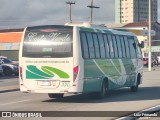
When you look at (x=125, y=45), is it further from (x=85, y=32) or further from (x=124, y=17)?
(x=124, y=17)

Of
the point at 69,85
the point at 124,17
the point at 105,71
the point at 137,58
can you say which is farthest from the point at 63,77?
the point at 124,17

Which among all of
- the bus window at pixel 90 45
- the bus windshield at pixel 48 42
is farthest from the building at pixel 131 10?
the bus windshield at pixel 48 42

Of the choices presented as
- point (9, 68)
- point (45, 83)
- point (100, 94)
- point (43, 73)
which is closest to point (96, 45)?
point (100, 94)

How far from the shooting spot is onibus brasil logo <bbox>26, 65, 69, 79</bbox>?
18.7 metres

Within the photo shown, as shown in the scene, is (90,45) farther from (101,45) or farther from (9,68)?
(9,68)

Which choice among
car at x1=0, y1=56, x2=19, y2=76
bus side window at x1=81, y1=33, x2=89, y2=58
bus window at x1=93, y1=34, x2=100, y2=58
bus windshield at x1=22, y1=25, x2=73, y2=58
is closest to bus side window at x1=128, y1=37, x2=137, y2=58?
bus window at x1=93, y1=34, x2=100, y2=58

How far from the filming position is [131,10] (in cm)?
17450

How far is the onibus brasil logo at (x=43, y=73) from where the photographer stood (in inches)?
734

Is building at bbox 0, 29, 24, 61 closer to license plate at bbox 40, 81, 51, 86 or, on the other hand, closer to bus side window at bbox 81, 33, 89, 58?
bus side window at bbox 81, 33, 89, 58

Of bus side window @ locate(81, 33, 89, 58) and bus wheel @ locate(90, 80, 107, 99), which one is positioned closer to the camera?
bus side window @ locate(81, 33, 89, 58)

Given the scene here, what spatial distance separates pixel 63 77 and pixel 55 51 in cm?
101

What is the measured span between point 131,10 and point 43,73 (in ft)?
517

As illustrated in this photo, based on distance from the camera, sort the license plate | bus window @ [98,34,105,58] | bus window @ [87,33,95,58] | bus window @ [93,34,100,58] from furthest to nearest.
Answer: bus window @ [98,34,105,58], bus window @ [93,34,100,58], bus window @ [87,33,95,58], the license plate

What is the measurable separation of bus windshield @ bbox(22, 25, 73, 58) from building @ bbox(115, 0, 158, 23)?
5802 inches
